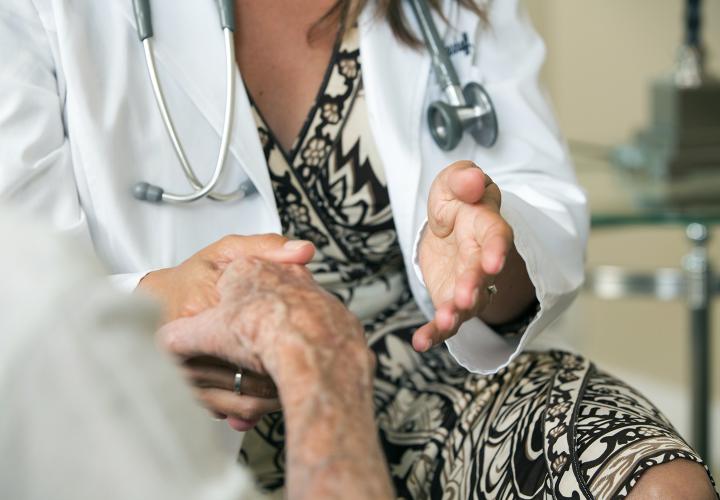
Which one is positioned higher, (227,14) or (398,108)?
(227,14)

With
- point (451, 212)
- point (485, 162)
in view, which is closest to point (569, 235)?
point (485, 162)

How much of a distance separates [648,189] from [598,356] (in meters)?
1.16

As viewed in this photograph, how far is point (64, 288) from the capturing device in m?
0.45

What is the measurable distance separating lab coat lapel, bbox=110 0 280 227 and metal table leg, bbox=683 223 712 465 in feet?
2.87

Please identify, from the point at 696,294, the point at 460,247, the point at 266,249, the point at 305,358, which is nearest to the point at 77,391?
the point at 305,358

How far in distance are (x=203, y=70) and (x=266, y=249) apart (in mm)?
332

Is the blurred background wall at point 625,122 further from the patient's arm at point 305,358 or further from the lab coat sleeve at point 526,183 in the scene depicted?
the patient's arm at point 305,358

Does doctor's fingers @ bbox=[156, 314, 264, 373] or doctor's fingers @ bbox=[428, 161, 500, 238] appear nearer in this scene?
doctor's fingers @ bbox=[156, 314, 264, 373]

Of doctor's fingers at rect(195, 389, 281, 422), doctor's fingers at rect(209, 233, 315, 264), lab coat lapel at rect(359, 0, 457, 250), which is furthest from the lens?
lab coat lapel at rect(359, 0, 457, 250)

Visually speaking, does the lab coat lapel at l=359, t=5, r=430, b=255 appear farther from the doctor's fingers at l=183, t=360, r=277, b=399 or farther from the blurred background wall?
the blurred background wall

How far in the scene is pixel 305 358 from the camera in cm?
64

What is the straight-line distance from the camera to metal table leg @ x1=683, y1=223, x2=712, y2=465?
5.67 feet

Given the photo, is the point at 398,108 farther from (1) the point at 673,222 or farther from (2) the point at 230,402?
(1) the point at 673,222

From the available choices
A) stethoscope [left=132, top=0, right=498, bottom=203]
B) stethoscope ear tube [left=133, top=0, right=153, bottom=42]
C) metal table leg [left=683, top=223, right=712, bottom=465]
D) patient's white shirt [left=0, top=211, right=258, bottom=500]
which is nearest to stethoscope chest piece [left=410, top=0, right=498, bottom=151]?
stethoscope [left=132, top=0, right=498, bottom=203]
